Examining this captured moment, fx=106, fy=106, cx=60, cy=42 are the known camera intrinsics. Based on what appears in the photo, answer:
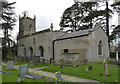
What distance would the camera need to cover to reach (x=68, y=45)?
1788 centimetres

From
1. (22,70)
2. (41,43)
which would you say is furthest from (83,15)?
(22,70)

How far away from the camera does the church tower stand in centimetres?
3484

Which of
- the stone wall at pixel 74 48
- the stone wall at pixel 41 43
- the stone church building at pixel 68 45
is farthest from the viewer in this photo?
the stone wall at pixel 41 43

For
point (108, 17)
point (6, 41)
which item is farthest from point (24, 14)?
point (108, 17)

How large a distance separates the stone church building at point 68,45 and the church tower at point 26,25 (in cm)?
508

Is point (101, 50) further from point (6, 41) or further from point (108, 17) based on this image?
point (6, 41)

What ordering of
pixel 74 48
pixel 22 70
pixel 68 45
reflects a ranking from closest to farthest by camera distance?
pixel 22 70 → pixel 74 48 → pixel 68 45

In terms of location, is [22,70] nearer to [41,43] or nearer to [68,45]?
[68,45]

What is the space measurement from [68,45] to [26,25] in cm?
2219

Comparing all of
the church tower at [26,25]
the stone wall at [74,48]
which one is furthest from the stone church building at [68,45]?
the church tower at [26,25]

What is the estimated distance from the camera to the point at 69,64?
13.9 m

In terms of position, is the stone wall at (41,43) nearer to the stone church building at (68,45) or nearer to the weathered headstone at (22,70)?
the stone church building at (68,45)

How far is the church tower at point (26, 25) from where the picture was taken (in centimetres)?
3484

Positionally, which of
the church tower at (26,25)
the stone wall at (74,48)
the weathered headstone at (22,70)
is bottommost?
the weathered headstone at (22,70)
